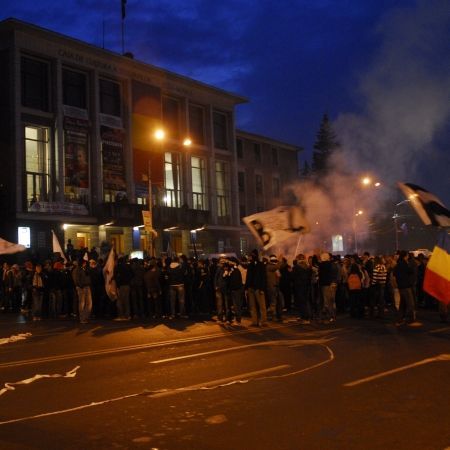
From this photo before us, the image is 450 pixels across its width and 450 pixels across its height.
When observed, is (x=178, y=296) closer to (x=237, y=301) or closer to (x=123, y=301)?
(x=123, y=301)

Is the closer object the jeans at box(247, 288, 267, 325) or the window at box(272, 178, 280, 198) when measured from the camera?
the jeans at box(247, 288, 267, 325)

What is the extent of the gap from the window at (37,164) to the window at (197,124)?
13.5 metres

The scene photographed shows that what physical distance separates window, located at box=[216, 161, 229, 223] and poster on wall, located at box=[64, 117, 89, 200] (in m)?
14.1

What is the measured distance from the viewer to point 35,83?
124ft

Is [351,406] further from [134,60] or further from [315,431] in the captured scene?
[134,60]

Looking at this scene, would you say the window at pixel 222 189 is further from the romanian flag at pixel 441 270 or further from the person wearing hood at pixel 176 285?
the romanian flag at pixel 441 270

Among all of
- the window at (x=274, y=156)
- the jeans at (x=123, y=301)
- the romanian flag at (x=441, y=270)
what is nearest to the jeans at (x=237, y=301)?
the jeans at (x=123, y=301)

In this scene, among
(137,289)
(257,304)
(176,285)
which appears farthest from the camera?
(137,289)

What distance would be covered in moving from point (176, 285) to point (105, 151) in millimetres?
25461

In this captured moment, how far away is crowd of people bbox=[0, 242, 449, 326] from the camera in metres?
15.9

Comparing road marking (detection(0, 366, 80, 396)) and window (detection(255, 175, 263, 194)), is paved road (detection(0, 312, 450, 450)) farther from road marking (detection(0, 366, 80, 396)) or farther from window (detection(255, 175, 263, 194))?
window (detection(255, 175, 263, 194))

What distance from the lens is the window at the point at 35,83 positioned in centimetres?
3712

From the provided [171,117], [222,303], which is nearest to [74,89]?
[171,117]

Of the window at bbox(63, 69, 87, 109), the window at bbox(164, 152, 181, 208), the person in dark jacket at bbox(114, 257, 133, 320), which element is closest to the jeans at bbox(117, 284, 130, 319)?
the person in dark jacket at bbox(114, 257, 133, 320)
